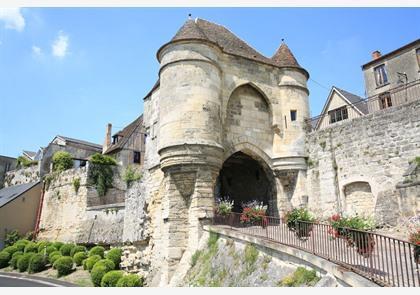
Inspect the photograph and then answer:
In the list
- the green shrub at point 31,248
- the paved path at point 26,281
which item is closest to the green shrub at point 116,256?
the paved path at point 26,281

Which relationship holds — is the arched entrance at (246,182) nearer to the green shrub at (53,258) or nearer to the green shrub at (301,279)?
the green shrub at (301,279)

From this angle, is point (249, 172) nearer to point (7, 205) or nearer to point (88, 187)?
point (88, 187)

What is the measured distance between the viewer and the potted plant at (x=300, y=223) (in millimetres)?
9391

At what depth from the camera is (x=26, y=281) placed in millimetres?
17453

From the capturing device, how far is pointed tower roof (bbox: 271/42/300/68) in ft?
54.6

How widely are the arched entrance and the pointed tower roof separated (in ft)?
14.6

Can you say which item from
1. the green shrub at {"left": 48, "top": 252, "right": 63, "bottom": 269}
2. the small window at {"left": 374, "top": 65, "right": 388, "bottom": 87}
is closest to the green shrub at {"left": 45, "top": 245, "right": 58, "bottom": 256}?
the green shrub at {"left": 48, "top": 252, "right": 63, "bottom": 269}

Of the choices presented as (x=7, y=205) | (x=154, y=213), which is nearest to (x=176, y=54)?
(x=154, y=213)

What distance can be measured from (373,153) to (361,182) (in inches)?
45.4

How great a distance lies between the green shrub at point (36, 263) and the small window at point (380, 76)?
2269cm

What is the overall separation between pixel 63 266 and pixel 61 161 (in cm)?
1077

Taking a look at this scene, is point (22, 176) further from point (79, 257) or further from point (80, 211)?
point (79, 257)

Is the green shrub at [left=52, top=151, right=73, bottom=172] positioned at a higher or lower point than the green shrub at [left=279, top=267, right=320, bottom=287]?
higher

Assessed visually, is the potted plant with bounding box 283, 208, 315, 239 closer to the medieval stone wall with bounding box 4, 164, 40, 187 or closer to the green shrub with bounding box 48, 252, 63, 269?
the green shrub with bounding box 48, 252, 63, 269
